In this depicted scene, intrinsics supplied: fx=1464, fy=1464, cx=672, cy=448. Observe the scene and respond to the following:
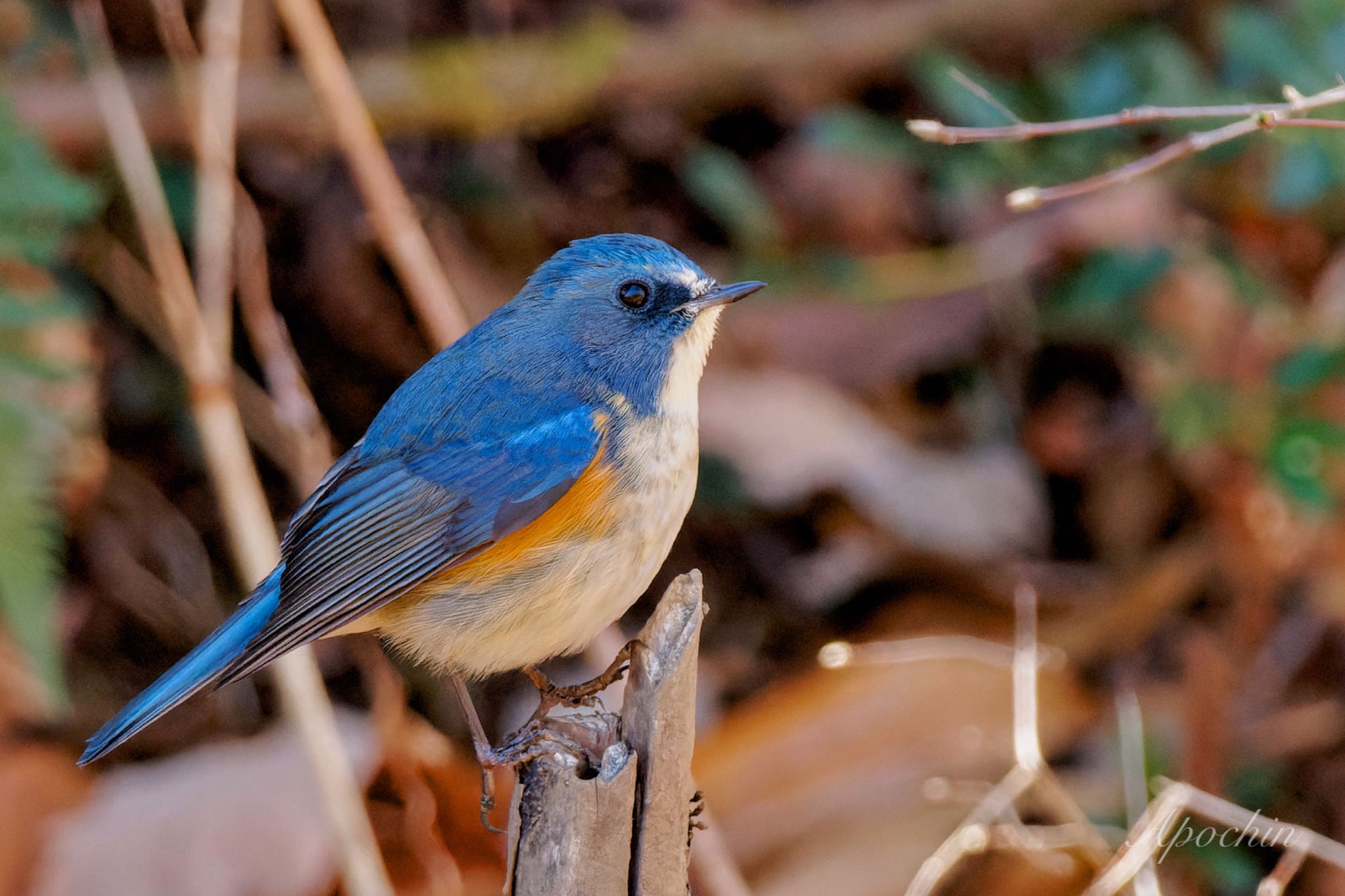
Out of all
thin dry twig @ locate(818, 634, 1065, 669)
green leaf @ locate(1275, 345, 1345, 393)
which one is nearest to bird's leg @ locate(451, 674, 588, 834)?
thin dry twig @ locate(818, 634, 1065, 669)

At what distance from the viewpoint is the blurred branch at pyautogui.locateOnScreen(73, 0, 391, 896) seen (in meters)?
3.54

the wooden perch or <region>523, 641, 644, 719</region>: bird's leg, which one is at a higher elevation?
the wooden perch

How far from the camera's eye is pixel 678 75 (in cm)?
555

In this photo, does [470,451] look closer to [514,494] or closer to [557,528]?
[514,494]

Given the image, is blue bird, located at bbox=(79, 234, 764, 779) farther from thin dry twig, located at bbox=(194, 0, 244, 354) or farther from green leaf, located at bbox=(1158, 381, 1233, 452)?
green leaf, located at bbox=(1158, 381, 1233, 452)

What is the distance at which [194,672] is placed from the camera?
291 cm

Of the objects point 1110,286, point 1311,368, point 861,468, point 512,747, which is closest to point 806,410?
point 861,468

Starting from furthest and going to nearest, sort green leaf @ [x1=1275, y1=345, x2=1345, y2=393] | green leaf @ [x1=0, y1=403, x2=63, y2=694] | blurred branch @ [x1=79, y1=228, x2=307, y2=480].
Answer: blurred branch @ [x1=79, y1=228, x2=307, y2=480]
green leaf @ [x1=1275, y1=345, x2=1345, y2=393]
green leaf @ [x1=0, y1=403, x2=63, y2=694]

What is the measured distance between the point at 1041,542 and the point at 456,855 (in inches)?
91.2

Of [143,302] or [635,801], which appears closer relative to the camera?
[635,801]

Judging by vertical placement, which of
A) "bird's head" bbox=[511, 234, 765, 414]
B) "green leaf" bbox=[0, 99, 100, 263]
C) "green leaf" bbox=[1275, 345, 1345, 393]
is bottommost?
"green leaf" bbox=[1275, 345, 1345, 393]

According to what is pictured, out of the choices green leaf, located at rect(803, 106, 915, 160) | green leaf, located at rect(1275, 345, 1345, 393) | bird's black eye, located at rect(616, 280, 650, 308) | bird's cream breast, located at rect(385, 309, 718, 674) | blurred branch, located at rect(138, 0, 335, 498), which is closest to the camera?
bird's cream breast, located at rect(385, 309, 718, 674)

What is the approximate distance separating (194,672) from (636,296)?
1225mm

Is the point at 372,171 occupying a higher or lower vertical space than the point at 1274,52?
lower
